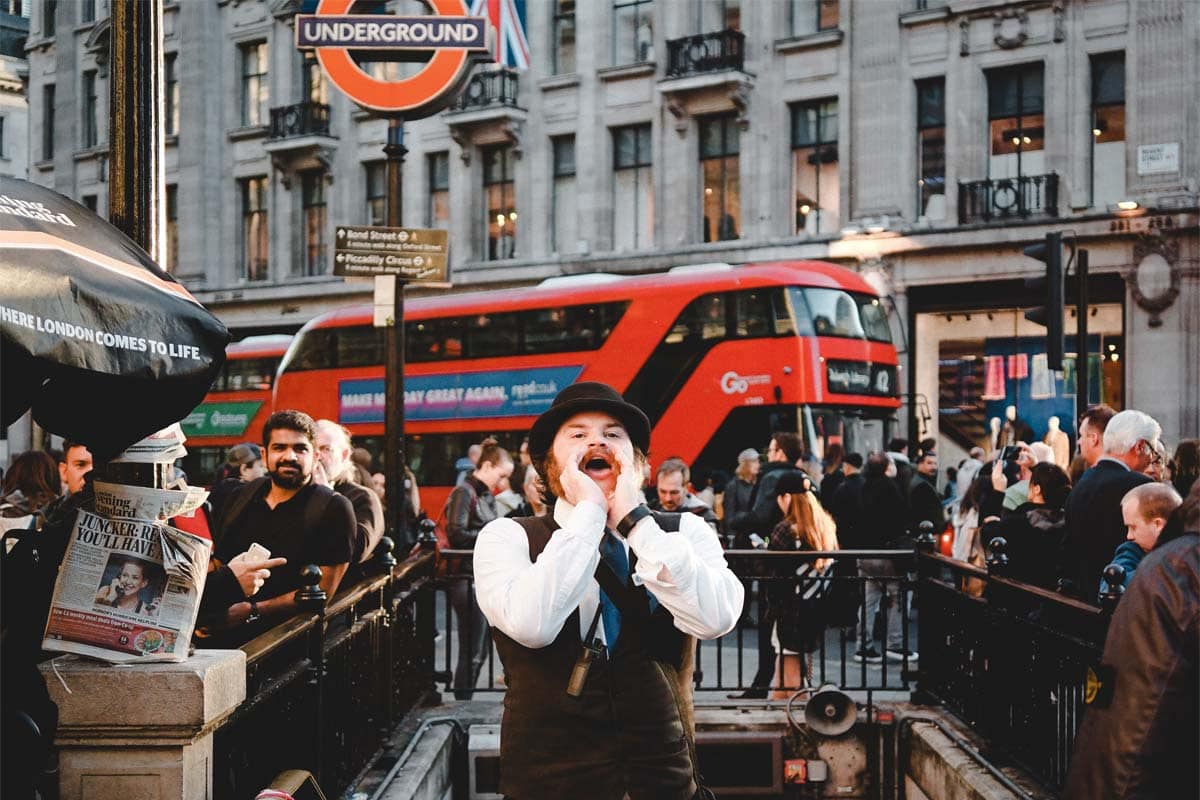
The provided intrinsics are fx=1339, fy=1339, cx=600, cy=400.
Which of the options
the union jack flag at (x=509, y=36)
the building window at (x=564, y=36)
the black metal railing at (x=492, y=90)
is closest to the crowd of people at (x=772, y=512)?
the union jack flag at (x=509, y=36)

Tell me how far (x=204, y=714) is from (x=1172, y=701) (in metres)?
2.83

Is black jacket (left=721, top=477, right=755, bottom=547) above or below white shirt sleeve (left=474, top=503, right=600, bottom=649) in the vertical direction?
below

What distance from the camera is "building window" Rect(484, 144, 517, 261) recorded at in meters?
33.0

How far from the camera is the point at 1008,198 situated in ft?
85.4

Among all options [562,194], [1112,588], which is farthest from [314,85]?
[1112,588]

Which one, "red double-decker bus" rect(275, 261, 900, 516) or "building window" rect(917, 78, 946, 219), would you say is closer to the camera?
"red double-decker bus" rect(275, 261, 900, 516)

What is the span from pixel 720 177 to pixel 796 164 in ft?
6.19

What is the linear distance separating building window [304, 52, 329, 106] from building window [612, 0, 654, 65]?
9.10m

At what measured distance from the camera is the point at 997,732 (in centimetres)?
714

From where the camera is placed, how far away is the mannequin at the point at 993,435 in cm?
2480

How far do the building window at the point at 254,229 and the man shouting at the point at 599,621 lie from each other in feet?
116

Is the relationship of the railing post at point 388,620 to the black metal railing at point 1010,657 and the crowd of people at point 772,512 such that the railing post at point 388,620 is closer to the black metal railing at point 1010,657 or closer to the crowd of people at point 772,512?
the crowd of people at point 772,512

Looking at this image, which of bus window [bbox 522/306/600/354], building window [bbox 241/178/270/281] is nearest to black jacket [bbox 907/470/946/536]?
bus window [bbox 522/306/600/354]

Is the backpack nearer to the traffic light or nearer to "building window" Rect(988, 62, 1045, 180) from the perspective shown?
the traffic light
